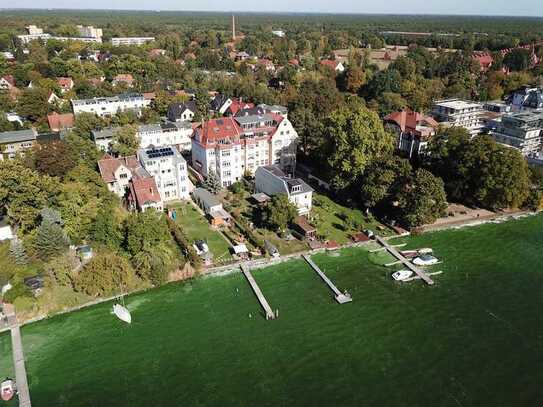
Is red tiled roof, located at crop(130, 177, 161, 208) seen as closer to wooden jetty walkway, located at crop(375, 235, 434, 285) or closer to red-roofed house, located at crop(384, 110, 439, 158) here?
wooden jetty walkway, located at crop(375, 235, 434, 285)

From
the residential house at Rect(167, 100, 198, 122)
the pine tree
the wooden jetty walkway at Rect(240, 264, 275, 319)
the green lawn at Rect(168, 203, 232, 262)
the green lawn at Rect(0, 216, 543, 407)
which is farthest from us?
the residential house at Rect(167, 100, 198, 122)

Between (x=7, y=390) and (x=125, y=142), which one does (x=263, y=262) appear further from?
(x=125, y=142)

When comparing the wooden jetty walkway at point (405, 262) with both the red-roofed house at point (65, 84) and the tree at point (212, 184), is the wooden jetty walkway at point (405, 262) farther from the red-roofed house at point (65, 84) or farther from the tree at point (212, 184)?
the red-roofed house at point (65, 84)

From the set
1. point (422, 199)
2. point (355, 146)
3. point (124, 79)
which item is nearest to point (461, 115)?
point (355, 146)

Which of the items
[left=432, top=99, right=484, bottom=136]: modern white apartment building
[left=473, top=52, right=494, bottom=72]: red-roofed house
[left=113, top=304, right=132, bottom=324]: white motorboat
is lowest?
[left=113, top=304, right=132, bottom=324]: white motorboat

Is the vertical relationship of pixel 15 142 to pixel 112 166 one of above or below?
below

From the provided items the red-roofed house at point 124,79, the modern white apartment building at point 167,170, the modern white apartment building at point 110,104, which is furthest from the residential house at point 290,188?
the red-roofed house at point 124,79

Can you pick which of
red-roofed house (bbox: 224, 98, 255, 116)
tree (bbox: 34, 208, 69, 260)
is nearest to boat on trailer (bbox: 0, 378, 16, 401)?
tree (bbox: 34, 208, 69, 260)
